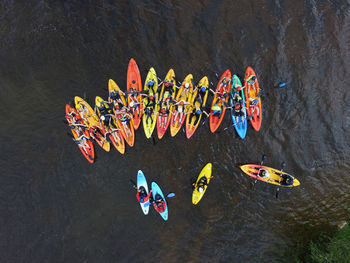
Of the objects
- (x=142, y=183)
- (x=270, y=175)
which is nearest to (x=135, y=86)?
(x=142, y=183)

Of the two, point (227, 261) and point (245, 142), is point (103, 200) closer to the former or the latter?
point (227, 261)

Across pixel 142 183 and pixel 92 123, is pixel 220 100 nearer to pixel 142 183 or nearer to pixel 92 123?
pixel 142 183

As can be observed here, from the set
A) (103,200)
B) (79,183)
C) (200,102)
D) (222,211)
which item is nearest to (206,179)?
(222,211)

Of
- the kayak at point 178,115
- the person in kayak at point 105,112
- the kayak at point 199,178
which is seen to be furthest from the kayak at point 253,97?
the person in kayak at point 105,112

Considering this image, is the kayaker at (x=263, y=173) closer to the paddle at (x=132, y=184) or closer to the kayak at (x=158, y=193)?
the kayak at (x=158, y=193)

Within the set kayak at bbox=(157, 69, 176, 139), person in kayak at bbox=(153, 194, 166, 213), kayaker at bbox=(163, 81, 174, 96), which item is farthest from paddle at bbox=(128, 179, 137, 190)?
kayaker at bbox=(163, 81, 174, 96)

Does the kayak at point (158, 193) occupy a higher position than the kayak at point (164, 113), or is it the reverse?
the kayak at point (164, 113)

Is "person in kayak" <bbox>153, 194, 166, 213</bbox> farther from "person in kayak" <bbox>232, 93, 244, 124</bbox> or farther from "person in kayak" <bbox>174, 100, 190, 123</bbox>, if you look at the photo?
"person in kayak" <bbox>232, 93, 244, 124</bbox>
